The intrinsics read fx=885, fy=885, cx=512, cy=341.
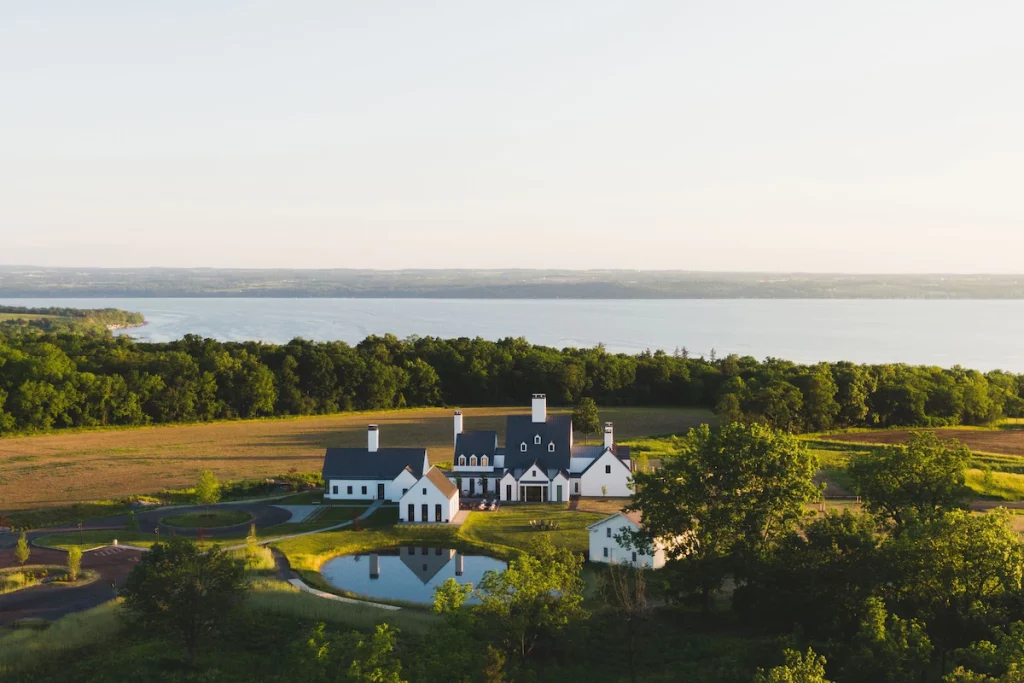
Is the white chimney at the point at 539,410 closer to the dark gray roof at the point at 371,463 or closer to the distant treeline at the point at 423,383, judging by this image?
the dark gray roof at the point at 371,463

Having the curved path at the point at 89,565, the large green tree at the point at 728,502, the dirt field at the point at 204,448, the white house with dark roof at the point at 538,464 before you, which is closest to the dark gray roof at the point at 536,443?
the white house with dark roof at the point at 538,464

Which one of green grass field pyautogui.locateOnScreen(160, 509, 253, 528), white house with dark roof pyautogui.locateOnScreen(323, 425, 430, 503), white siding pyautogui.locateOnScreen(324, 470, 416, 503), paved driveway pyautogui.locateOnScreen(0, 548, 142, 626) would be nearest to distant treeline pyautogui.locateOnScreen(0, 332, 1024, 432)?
white house with dark roof pyautogui.locateOnScreen(323, 425, 430, 503)

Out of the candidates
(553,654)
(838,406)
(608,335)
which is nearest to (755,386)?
(838,406)

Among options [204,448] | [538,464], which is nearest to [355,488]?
[538,464]

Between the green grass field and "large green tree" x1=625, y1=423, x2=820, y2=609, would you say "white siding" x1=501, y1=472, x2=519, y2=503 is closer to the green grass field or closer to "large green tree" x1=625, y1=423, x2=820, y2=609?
the green grass field

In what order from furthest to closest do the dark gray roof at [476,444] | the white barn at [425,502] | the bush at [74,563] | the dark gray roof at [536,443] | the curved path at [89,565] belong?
the dark gray roof at [476,444], the dark gray roof at [536,443], the white barn at [425,502], the bush at [74,563], the curved path at [89,565]

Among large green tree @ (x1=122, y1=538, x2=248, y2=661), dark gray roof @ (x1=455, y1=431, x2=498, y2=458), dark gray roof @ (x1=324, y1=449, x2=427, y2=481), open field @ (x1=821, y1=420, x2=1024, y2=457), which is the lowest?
open field @ (x1=821, y1=420, x2=1024, y2=457)

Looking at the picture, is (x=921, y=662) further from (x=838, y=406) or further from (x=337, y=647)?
(x=838, y=406)
